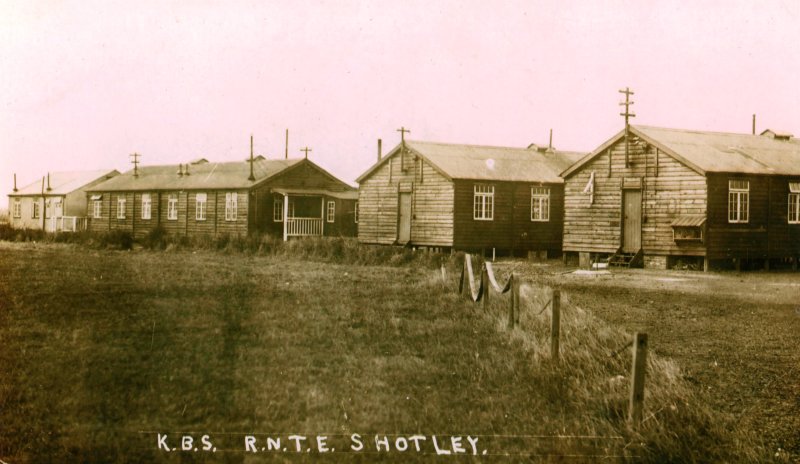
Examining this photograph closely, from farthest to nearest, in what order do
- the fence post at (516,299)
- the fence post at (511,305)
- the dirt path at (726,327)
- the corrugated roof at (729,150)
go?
the corrugated roof at (729,150)
the fence post at (511,305)
the fence post at (516,299)
the dirt path at (726,327)

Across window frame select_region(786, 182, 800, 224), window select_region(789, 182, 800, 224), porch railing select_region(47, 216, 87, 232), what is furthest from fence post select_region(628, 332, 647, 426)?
porch railing select_region(47, 216, 87, 232)

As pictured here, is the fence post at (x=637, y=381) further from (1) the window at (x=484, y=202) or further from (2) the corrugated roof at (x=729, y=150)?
(1) the window at (x=484, y=202)

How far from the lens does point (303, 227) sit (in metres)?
38.4

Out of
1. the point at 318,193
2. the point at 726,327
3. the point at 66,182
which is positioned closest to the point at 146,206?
the point at 318,193

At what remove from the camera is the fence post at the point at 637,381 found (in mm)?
6266

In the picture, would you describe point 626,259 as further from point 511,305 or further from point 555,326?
point 555,326

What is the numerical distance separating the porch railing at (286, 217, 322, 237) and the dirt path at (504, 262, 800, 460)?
18218 millimetres

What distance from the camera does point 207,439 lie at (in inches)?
242

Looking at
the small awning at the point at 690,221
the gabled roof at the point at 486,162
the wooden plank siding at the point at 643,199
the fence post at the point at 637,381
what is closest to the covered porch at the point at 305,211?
the gabled roof at the point at 486,162

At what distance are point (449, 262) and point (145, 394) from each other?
16.5 m

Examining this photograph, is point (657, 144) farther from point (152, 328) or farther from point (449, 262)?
point (152, 328)

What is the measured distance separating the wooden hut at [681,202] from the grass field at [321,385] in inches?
519

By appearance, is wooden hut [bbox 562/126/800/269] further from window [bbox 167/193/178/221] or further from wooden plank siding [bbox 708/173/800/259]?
window [bbox 167/193/178/221]

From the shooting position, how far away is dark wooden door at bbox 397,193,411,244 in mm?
31484
